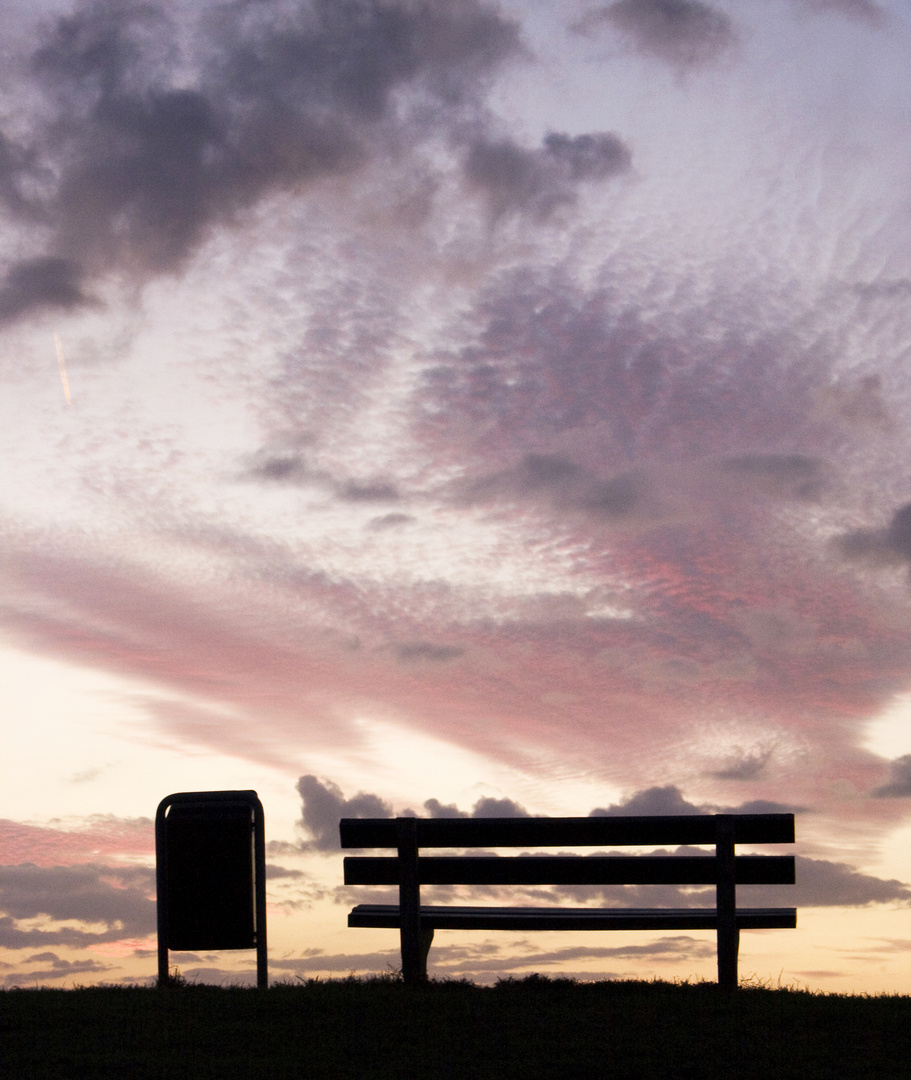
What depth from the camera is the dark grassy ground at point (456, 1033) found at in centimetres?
630

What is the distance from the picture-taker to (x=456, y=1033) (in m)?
7.01

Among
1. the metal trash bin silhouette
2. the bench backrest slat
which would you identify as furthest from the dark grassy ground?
the bench backrest slat

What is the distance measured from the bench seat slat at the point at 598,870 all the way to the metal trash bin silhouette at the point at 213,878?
1.42 metres

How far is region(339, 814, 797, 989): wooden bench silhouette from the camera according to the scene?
8.65m

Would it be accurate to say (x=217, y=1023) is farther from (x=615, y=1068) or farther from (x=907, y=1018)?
(x=907, y=1018)

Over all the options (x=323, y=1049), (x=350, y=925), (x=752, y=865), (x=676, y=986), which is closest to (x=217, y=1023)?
(x=323, y=1049)

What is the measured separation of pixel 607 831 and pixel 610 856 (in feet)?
0.59

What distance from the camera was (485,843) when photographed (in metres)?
8.82

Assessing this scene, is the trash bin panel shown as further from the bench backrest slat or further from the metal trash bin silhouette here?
the bench backrest slat

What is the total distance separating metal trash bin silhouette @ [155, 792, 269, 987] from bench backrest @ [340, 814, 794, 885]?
1.30 m

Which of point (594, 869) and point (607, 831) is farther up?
point (607, 831)

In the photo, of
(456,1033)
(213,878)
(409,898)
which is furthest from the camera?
(213,878)

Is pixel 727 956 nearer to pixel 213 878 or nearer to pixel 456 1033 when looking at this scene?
pixel 456 1033

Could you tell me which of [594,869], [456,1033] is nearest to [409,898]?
[594,869]
